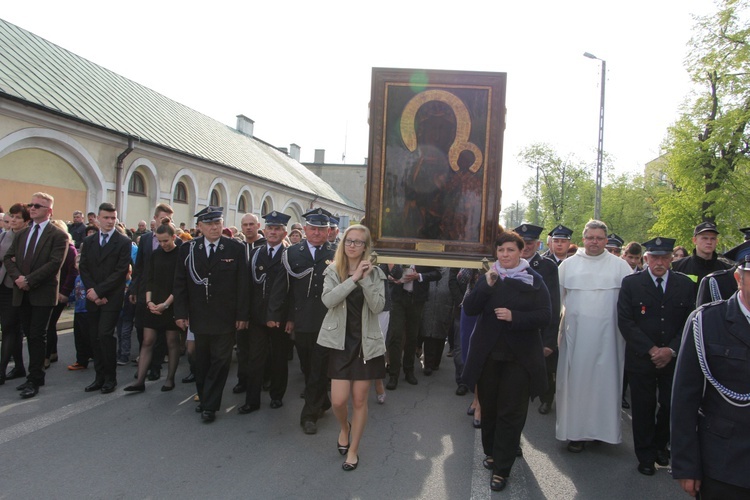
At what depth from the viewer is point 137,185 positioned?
1997 centimetres

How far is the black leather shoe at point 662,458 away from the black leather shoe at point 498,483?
5.26ft

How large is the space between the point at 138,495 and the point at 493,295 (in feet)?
10.2

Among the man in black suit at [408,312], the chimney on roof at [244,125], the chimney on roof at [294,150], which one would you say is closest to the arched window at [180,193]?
the chimney on roof at [244,125]

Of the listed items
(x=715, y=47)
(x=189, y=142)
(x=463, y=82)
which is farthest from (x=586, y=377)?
(x=189, y=142)

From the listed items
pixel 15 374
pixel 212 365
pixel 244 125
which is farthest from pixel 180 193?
pixel 212 365

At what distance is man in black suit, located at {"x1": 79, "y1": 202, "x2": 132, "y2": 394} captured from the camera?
20.4ft

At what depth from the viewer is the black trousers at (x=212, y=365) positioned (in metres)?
5.44

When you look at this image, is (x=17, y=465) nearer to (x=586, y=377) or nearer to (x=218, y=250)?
(x=218, y=250)

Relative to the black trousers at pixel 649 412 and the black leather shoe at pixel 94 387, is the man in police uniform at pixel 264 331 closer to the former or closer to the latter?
the black leather shoe at pixel 94 387

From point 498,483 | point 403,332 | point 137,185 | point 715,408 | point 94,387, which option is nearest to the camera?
point 715,408

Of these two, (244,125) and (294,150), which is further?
(294,150)

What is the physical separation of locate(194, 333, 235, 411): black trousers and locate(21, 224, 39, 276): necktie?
2.46m

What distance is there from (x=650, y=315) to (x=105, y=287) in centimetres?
597

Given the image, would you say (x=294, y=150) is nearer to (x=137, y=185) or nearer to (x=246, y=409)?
A: (x=137, y=185)
